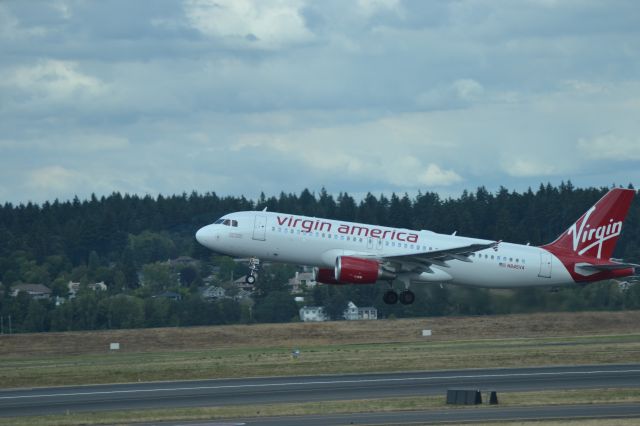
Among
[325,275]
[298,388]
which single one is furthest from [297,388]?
[325,275]

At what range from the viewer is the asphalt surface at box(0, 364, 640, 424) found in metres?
42.4

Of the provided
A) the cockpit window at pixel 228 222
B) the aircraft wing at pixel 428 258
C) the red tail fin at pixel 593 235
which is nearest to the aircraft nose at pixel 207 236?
the cockpit window at pixel 228 222

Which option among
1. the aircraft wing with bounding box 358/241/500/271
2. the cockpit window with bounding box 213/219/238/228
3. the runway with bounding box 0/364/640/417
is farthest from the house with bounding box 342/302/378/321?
the runway with bounding box 0/364/640/417

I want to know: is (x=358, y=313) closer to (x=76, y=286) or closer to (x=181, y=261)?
(x=76, y=286)

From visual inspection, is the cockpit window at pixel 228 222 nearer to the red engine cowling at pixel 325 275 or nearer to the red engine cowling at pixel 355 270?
the red engine cowling at pixel 325 275

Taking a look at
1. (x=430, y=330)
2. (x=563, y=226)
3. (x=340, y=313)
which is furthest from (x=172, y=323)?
(x=563, y=226)

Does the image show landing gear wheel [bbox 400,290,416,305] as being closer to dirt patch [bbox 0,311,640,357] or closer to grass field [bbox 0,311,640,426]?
grass field [bbox 0,311,640,426]

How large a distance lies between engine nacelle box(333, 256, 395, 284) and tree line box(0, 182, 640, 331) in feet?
18.6

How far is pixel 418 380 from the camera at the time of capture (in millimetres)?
47094

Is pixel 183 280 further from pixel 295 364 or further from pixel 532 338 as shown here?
pixel 295 364

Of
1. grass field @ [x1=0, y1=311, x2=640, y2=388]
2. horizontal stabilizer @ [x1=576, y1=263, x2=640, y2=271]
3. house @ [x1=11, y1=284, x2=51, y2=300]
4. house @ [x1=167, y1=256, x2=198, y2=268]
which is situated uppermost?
house @ [x1=167, y1=256, x2=198, y2=268]

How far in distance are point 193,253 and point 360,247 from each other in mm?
87687

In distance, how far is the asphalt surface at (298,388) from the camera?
1670 inches

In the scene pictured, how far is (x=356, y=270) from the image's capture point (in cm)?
6166
